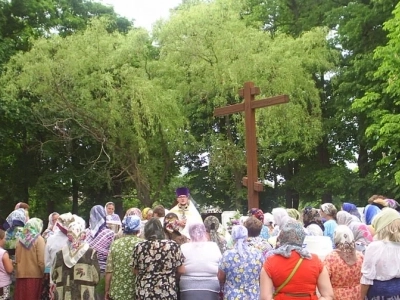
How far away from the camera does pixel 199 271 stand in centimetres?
605

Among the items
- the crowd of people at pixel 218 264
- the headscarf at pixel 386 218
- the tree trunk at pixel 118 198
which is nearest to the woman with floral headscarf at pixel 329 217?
the crowd of people at pixel 218 264

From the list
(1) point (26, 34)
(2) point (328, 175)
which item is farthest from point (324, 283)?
(1) point (26, 34)

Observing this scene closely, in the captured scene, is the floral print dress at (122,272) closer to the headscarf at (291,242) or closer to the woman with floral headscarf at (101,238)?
the woman with floral headscarf at (101,238)

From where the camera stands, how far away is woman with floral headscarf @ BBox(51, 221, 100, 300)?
668 centimetres

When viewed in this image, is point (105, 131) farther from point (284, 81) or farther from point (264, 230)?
point (264, 230)

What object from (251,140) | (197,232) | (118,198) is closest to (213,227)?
(197,232)

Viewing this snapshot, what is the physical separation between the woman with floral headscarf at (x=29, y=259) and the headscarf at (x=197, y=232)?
2.57m

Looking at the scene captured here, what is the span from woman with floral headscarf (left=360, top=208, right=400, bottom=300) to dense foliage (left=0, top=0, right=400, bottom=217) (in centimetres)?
1367

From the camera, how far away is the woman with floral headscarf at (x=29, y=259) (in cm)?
778

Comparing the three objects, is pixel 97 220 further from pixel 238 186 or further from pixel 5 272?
pixel 238 186

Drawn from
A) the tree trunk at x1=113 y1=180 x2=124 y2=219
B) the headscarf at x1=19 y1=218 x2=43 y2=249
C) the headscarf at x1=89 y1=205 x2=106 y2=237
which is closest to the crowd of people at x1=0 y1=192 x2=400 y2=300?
the headscarf at x1=89 y1=205 x2=106 y2=237

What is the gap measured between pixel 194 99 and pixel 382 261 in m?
17.9

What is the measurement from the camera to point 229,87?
21.6m

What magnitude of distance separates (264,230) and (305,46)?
15.1 m
